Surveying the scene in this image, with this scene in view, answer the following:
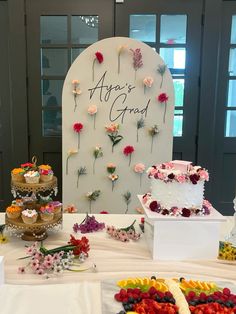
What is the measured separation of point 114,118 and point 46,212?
1279 millimetres

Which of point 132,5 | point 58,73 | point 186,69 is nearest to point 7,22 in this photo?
point 58,73

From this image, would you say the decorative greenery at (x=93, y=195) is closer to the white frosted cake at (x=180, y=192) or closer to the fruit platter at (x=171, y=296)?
the white frosted cake at (x=180, y=192)

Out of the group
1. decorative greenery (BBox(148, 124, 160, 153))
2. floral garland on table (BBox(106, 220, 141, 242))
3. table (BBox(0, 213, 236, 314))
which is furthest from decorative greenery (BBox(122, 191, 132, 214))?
floral garland on table (BBox(106, 220, 141, 242))

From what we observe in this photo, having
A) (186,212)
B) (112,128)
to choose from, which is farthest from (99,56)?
(186,212)

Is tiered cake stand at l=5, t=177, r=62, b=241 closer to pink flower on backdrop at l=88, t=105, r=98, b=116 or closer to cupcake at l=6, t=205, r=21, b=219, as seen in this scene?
cupcake at l=6, t=205, r=21, b=219

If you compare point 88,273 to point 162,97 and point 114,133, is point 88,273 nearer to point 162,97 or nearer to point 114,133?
point 114,133

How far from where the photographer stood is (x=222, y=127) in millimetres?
3471

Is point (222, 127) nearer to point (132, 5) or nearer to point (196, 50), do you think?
point (196, 50)

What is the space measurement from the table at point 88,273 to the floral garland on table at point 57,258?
3cm

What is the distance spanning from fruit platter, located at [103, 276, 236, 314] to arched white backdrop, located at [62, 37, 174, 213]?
151 centimetres

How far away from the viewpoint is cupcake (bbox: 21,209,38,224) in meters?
1.47

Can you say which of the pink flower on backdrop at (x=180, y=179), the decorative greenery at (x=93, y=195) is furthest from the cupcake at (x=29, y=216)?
the decorative greenery at (x=93, y=195)

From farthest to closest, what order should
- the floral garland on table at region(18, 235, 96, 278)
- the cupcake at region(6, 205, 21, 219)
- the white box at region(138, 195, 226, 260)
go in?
the cupcake at region(6, 205, 21, 219)
the white box at region(138, 195, 226, 260)
the floral garland on table at region(18, 235, 96, 278)

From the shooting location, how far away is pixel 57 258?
1306mm
